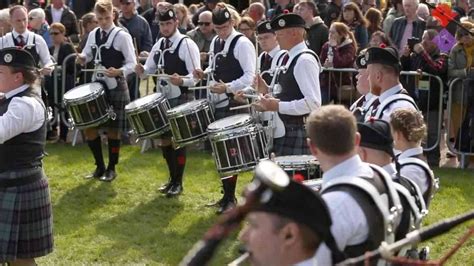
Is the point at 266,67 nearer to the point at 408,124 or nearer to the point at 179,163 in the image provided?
the point at 179,163

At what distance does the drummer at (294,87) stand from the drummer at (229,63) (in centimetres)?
97

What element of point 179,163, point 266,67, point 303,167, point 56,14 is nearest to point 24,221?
point 303,167

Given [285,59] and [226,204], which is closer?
[285,59]

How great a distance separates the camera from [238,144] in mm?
7445

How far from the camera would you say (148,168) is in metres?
9.92

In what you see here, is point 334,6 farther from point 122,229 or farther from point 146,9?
point 122,229

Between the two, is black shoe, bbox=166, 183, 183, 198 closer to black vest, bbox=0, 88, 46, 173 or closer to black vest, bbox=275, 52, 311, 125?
black vest, bbox=275, 52, 311, 125

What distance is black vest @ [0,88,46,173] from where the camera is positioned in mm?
5707

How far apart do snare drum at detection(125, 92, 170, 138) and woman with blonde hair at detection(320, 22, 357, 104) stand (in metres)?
2.31

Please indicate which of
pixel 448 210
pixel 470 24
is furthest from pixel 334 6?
pixel 448 210

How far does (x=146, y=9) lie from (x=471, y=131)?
21.1 feet

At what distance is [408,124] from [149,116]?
4.26 meters

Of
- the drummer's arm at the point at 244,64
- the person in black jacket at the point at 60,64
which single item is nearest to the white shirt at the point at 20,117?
the drummer's arm at the point at 244,64

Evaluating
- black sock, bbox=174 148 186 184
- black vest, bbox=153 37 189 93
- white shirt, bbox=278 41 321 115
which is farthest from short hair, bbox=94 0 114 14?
white shirt, bbox=278 41 321 115
